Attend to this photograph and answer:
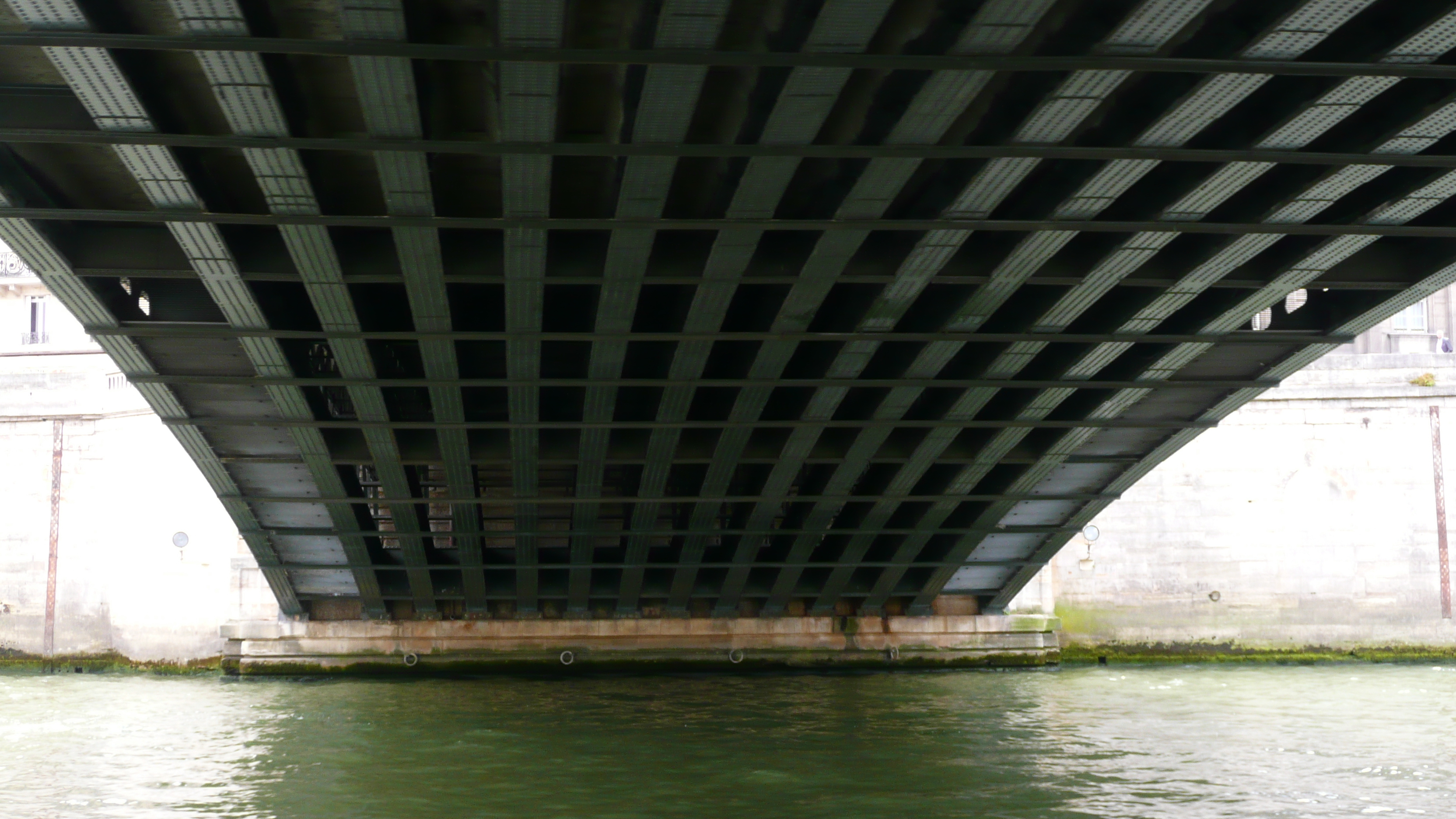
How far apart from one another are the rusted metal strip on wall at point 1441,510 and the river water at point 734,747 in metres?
4.38

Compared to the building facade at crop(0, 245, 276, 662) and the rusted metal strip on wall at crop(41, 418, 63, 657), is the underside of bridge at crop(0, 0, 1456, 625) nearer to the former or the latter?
the building facade at crop(0, 245, 276, 662)

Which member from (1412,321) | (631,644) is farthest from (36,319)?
(1412,321)

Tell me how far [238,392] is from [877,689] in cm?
1094

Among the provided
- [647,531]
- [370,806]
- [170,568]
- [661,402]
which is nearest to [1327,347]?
[661,402]

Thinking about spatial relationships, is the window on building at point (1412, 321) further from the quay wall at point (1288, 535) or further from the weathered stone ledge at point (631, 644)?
the weathered stone ledge at point (631, 644)

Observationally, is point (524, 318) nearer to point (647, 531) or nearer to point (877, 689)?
point (647, 531)

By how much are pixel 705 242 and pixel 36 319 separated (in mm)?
41579

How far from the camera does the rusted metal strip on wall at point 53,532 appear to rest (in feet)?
88.8

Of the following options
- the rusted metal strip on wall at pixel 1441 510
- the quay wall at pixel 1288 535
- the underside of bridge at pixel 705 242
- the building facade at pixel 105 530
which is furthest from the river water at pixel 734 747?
the rusted metal strip on wall at pixel 1441 510

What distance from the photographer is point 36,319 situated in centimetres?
4800

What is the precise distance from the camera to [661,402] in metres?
17.7

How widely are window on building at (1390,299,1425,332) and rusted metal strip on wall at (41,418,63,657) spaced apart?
21144mm

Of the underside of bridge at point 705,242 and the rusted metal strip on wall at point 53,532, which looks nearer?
the underside of bridge at point 705,242

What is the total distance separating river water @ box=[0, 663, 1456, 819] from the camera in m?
12.6
